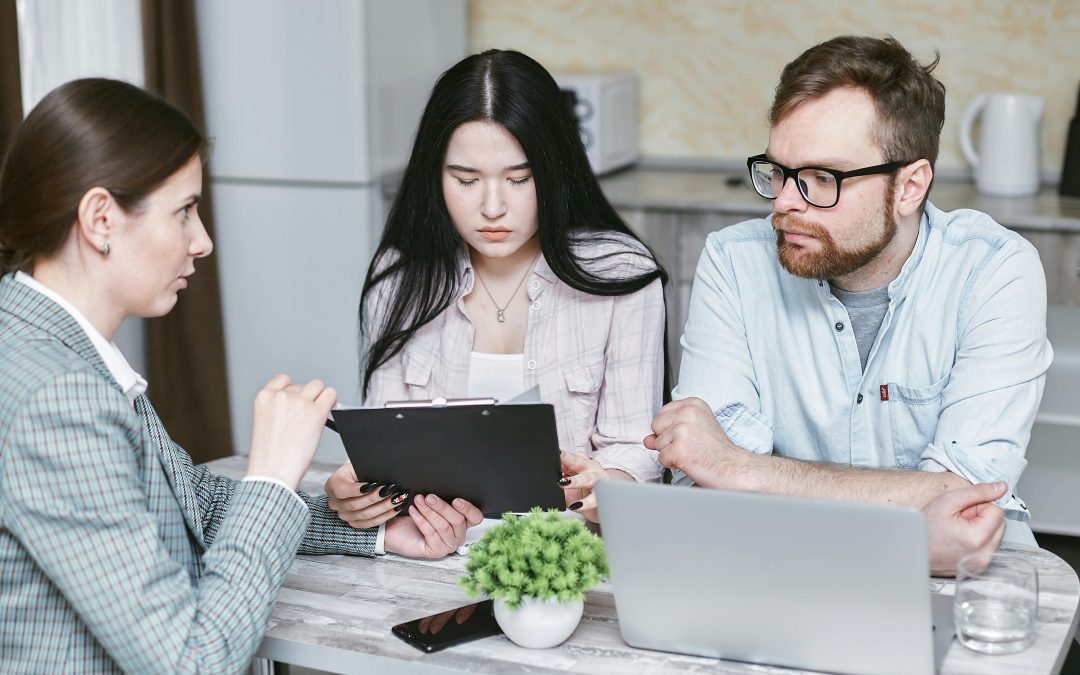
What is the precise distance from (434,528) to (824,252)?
0.71m

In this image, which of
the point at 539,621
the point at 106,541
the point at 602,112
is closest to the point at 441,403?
the point at 539,621

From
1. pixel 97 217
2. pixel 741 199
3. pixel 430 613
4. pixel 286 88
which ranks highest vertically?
pixel 286 88

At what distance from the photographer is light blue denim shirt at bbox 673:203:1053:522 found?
1.72m

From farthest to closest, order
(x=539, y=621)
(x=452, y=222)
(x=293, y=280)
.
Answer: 1. (x=293, y=280)
2. (x=452, y=222)
3. (x=539, y=621)

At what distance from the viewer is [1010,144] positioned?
11.1ft

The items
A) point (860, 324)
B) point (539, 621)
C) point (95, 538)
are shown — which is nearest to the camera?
point (95, 538)

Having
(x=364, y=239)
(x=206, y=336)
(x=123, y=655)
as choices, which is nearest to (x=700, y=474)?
(x=123, y=655)

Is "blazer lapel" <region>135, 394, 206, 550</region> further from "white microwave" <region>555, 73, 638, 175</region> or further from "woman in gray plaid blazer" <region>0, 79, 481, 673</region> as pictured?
"white microwave" <region>555, 73, 638, 175</region>

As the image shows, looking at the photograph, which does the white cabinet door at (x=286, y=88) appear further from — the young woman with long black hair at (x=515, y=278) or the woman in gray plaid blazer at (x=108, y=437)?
the woman in gray plaid blazer at (x=108, y=437)

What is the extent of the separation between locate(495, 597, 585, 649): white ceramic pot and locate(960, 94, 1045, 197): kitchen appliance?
8.33 ft

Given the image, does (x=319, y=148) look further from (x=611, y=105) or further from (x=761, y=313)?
(x=761, y=313)

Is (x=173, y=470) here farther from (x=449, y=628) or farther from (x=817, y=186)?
(x=817, y=186)

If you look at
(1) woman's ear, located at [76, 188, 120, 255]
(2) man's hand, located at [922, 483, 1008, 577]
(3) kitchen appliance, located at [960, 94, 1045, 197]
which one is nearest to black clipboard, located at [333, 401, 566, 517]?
(1) woman's ear, located at [76, 188, 120, 255]

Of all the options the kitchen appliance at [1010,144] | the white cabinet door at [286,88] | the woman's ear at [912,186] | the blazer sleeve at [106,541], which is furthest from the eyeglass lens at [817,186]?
the white cabinet door at [286,88]
